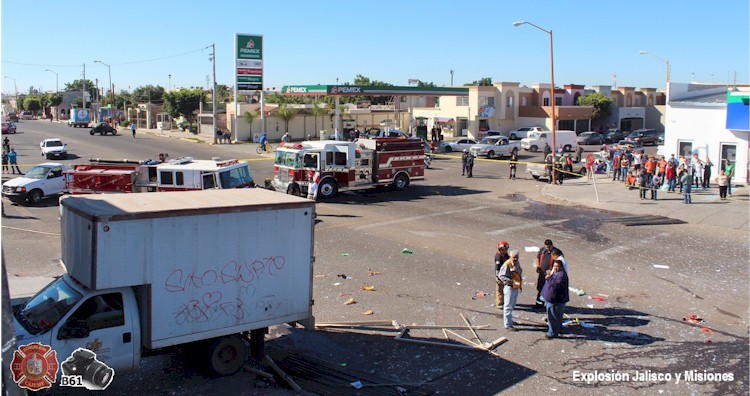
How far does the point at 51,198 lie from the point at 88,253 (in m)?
20.5

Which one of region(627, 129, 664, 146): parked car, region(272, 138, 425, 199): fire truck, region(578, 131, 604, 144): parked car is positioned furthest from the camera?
region(578, 131, 604, 144): parked car

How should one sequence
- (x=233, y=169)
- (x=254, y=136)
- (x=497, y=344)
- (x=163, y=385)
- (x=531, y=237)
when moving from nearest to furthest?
(x=163, y=385), (x=497, y=344), (x=531, y=237), (x=233, y=169), (x=254, y=136)

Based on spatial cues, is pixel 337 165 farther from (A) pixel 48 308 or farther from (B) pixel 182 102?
(B) pixel 182 102

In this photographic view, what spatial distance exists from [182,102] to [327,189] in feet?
172

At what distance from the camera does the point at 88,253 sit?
823 cm

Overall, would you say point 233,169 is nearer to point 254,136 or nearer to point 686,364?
point 686,364

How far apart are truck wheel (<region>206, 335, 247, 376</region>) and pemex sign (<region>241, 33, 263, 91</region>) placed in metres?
48.6

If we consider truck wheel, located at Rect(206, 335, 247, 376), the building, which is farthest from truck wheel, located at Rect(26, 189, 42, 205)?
the building

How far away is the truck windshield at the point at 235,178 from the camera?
22.9 m

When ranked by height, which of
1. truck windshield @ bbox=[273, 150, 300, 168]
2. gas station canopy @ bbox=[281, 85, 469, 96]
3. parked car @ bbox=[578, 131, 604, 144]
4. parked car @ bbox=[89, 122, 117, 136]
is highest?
gas station canopy @ bbox=[281, 85, 469, 96]

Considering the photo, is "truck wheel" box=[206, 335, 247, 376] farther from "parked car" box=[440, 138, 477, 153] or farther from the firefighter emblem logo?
"parked car" box=[440, 138, 477, 153]

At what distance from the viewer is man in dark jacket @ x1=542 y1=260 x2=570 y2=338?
11023 mm

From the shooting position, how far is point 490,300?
13430mm

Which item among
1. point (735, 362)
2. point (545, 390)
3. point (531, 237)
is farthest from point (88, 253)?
point (531, 237)
